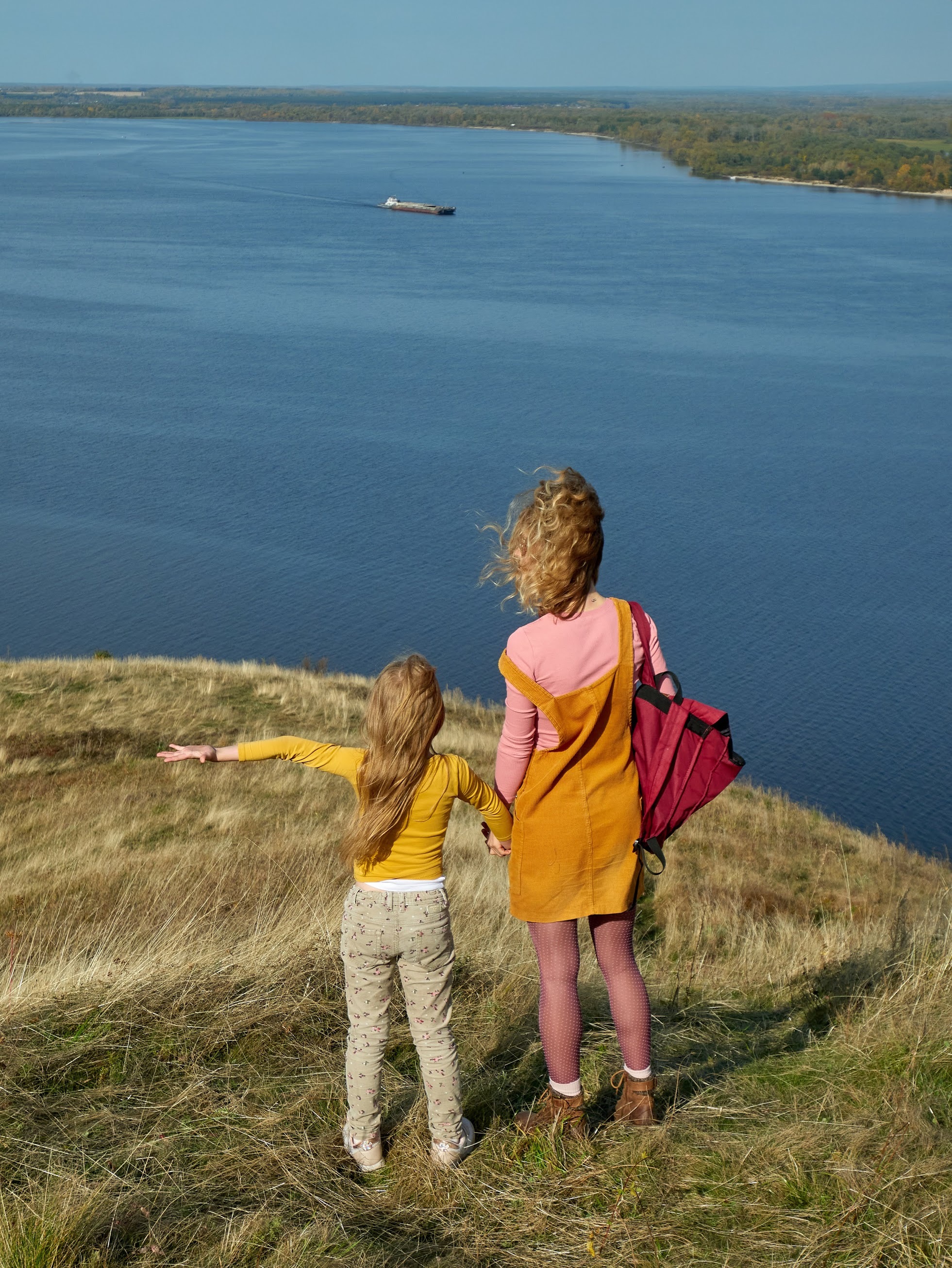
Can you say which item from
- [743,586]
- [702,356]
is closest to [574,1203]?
[743,586]

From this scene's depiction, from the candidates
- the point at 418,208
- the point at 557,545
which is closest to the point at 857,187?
the point at 418,208

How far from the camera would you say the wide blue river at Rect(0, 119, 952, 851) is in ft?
76.6

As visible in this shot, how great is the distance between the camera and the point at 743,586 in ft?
84.8

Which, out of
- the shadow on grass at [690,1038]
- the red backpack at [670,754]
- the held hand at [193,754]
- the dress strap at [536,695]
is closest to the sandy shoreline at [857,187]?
the shadow on grass at [690,1038]

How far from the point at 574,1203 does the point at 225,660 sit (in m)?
20.9

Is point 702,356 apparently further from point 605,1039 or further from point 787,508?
point 605,1039

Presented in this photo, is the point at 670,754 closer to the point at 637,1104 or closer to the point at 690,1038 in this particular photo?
the point at 637,1104

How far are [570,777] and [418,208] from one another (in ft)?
267

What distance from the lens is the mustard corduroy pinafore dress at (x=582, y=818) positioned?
2896mm

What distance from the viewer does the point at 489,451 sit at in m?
33.4

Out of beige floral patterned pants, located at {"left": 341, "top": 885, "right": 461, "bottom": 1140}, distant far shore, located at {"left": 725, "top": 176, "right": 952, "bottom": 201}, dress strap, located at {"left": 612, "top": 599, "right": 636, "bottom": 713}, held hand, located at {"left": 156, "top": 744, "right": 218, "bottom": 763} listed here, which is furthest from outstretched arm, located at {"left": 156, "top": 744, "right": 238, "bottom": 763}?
distant far shore, located at {"left": 725, "top": 176, "right": 952, "bottom": 201}

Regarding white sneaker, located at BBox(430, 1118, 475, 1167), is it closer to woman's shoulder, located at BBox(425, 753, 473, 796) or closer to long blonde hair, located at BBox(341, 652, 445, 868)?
long blonde hair, located at BBox(341, 652, 445, 868)

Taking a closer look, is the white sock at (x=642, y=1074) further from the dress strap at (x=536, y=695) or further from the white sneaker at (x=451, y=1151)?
the dress strap at (x=536, y=695)

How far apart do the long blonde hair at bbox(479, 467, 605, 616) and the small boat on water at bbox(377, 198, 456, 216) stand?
261 ft
